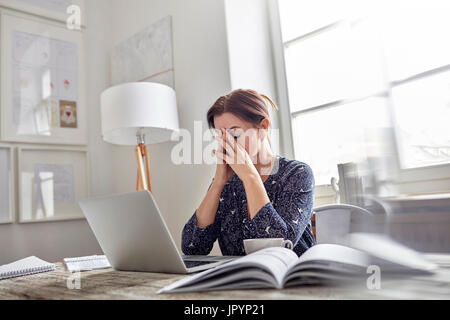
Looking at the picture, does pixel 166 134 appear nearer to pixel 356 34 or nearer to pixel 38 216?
pixel 38 216

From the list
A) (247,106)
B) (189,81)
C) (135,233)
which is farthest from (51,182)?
(135,233)

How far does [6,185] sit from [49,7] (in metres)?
1.06

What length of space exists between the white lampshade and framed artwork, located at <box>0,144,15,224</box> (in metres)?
0.60

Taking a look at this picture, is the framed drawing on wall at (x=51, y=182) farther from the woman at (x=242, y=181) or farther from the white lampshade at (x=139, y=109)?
the woman at (x=242, y=181)

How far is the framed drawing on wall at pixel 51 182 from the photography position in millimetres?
2074

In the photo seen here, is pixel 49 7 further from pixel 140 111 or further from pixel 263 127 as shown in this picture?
pixel 263 127

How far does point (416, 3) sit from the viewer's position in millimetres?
1104

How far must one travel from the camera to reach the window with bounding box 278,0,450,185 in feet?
1.66

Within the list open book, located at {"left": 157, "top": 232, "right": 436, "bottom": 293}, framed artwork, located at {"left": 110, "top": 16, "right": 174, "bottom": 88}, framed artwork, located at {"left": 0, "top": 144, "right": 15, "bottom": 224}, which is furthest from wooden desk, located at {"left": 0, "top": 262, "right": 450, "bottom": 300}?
framed artwork, located at {"left": 110, "top": 16, "right": 174, "bottom": 88}

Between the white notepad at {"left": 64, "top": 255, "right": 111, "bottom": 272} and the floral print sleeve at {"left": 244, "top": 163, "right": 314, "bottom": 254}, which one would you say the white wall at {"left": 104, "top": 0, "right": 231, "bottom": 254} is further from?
the white notepad at {"left": 64, "top": 255, "right": 111, "bottom": 272}

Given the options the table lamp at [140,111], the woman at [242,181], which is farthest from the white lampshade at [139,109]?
the woman at [242,181]

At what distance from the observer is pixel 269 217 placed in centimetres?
101

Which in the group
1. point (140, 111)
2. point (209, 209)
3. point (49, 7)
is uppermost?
point (49, 7)
